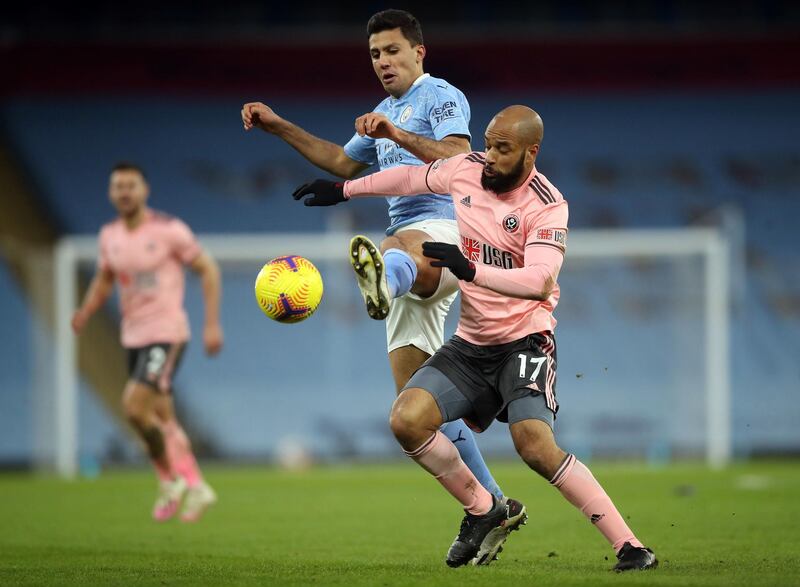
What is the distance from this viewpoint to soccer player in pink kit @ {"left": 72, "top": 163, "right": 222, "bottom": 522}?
31.3 ft

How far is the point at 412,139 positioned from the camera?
610cm

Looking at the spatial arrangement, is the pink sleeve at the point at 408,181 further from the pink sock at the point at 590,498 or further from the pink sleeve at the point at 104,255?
the pink sleeve at the point at 104,255

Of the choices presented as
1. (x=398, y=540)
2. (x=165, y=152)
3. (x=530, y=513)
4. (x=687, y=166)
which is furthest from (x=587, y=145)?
(x=398, y=540)

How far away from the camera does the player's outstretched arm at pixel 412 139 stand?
228 inches

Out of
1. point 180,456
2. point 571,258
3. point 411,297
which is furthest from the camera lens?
point 571,258

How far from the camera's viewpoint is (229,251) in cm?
1661

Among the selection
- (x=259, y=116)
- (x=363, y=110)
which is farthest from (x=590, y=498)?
(x=363, y=110)

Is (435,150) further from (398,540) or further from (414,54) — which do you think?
(398,540)

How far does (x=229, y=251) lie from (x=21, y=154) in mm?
5993

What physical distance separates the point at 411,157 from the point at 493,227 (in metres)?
0.98

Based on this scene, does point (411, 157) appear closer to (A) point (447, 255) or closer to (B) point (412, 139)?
(B) point (412, 139)

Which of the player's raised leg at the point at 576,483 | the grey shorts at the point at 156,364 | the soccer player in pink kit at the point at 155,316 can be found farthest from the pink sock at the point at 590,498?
the grey shorts at the point at 156,364

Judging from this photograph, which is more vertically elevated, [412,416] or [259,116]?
[259,116]

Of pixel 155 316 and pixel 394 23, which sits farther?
pixel 155 316
